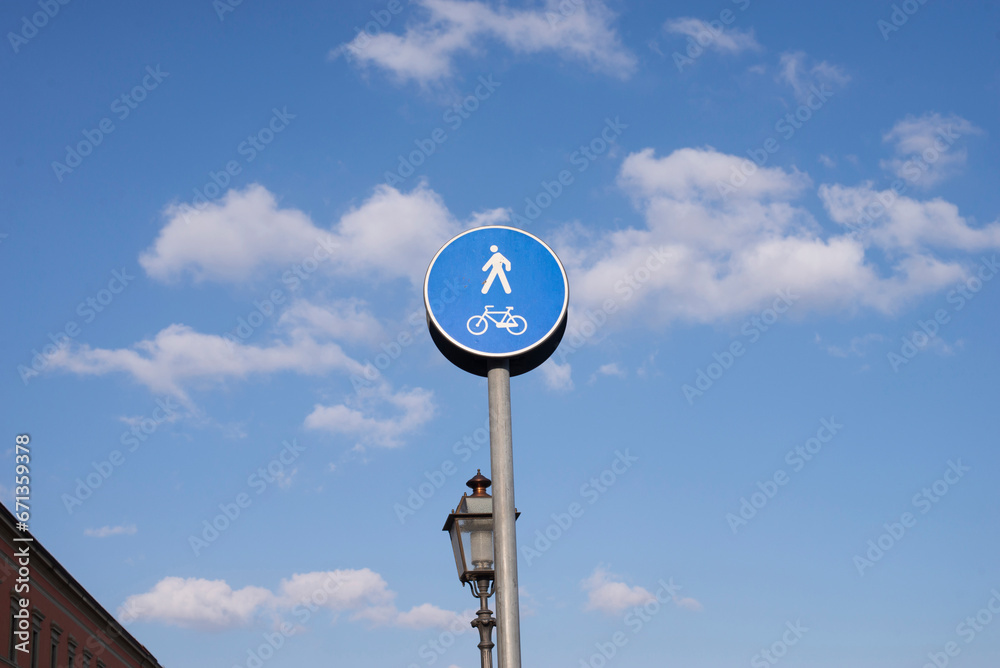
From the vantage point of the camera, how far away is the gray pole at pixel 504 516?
13.8ft

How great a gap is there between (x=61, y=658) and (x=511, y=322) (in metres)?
34.4

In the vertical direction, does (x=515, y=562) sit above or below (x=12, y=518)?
below

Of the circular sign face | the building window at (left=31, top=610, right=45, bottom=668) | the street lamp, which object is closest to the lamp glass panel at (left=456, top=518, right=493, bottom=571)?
the street lamp

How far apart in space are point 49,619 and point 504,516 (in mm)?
32739

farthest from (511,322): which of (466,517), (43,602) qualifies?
(43,602)

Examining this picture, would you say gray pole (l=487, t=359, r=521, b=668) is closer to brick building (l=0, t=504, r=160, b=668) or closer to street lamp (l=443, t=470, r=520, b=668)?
street lamp (l=443, t=470, r=520, b=668)

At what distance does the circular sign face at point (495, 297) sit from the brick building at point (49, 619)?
25955 millimetres

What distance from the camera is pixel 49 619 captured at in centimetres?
3194

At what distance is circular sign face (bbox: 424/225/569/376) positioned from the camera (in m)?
4.70

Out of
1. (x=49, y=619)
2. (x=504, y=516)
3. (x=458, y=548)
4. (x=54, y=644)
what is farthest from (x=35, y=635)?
(x=504, y=516)

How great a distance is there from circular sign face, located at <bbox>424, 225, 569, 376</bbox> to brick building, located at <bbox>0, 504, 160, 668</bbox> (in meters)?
26.0

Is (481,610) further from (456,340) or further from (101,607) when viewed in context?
(101,607)

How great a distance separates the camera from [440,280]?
15.7ft

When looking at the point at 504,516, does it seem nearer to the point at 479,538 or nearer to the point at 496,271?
the point at 496,271
